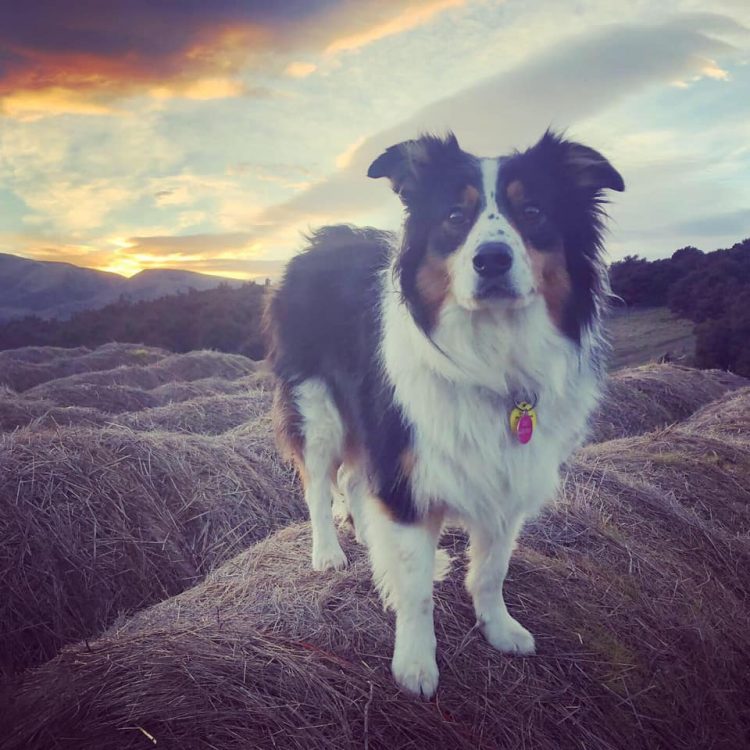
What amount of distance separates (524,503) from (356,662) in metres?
0.90

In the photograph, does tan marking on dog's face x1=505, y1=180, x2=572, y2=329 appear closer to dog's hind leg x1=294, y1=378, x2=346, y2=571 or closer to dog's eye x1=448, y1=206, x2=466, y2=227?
dog's eye x1=448, y1=206, x2=466, y2=227

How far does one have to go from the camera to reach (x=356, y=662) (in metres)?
2.67

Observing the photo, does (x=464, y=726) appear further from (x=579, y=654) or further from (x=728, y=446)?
(x=728, y=446)

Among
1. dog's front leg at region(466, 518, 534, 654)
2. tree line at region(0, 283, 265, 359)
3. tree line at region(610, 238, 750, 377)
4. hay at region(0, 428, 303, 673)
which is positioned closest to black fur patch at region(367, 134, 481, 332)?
dog's front leg at region(466, 518, 534, 654)

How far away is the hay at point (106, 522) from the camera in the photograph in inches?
164

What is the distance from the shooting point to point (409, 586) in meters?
2.72

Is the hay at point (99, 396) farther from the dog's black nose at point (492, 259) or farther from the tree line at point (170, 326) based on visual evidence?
the tree line at point (170, 326)

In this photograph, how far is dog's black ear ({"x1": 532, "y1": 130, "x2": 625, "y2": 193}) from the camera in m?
2.86

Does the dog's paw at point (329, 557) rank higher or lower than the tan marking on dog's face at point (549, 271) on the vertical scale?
lower

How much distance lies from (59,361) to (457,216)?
12.4m

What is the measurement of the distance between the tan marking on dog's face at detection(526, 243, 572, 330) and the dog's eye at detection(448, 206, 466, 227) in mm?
263

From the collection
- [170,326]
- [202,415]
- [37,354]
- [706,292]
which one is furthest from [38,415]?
[170,326]

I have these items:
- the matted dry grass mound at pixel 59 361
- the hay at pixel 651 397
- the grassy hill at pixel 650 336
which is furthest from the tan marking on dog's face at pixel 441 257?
the grassy hill at pixel 650 336

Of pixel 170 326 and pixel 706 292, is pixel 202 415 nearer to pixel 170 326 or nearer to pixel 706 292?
pixel 706 292
